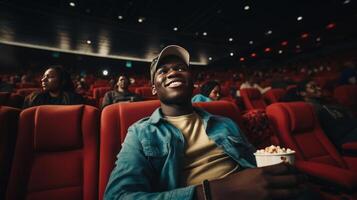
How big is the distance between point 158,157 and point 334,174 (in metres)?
0.86

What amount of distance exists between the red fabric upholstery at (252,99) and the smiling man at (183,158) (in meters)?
3.25

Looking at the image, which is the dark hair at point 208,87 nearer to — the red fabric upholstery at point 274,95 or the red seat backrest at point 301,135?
the red seat backrest at point 301,135

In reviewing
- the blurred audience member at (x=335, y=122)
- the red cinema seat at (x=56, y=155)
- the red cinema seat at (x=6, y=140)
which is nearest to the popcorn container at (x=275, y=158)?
the red cinema seat at (x=56, y=155)

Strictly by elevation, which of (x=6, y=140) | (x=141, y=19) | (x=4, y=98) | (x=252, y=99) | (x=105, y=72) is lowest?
(x=6, y=140)

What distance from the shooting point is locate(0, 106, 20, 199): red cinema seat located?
116 cm

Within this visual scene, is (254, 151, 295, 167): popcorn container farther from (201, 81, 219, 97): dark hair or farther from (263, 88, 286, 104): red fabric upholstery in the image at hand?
(263, 88, 286, 104): red fabric upholstery

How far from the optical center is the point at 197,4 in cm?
1053

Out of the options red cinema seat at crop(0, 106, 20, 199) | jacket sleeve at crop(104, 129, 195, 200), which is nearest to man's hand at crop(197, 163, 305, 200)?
jacket sleeve at crop(104, 129, 195, 200)

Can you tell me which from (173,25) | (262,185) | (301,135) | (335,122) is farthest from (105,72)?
(262,185)

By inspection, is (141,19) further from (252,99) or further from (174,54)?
(174,54)

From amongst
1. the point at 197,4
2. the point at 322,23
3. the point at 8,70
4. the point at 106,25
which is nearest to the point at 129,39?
the point at 106,25

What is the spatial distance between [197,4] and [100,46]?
6929 mm

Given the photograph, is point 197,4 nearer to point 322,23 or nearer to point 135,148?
point 322,23

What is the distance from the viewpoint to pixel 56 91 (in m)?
2.64
